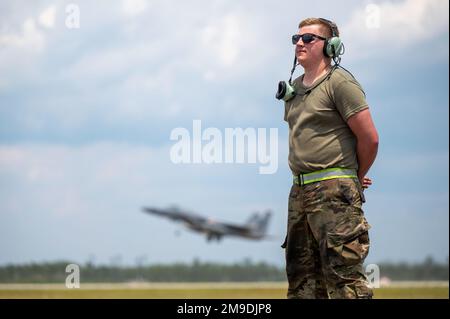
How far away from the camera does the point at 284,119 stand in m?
8.39

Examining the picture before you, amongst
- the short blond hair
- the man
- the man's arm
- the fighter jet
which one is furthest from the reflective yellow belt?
the fighter jet

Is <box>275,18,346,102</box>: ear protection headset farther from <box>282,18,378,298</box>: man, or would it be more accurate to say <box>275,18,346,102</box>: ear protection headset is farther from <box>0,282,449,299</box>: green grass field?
<box>0,282,449,299</box>: green grass field

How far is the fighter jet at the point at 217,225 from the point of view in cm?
8644

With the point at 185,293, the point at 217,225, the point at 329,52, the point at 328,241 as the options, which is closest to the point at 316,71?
the point at 329,52

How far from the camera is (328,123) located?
7816mm

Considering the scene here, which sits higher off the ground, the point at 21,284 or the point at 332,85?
the point at 332,85

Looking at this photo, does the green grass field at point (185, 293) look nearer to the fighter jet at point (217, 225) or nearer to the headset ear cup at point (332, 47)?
the headset ear cup at point (332, 47)

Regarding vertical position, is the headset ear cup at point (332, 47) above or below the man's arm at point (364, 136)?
above

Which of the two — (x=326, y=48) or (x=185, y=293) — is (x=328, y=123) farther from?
(x=185, y=293)

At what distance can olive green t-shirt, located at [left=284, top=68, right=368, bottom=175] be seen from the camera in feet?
25.2

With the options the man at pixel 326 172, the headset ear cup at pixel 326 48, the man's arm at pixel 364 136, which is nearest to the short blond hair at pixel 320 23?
the man at pixel 326 172
